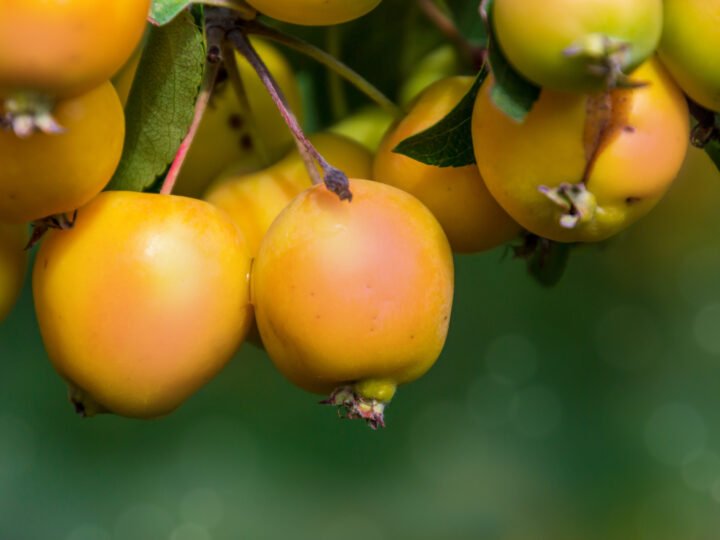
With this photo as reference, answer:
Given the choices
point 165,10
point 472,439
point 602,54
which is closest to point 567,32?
point 602,54

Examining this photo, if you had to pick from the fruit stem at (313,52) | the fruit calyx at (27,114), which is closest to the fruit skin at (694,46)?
the fruit stem at (313,52)

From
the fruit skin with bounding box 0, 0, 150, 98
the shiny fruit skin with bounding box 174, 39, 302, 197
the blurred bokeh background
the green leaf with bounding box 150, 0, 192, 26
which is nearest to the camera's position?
the fruit skin with bounding box 0, 0, 150, 98

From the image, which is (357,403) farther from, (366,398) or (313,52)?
(313,52)

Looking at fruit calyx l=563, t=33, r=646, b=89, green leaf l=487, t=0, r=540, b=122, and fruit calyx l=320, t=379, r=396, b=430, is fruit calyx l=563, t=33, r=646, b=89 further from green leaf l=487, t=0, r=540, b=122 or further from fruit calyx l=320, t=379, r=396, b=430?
fruit calyx l=320, t=379, r=396, b=430

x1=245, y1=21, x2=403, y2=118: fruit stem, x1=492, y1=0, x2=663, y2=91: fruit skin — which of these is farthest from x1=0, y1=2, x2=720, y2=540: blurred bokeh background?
x1=492, y1=0, x2=663, y2=91: fruit skin

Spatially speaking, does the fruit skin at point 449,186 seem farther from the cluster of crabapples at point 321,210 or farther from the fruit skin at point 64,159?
the fruit skin at point 64,159

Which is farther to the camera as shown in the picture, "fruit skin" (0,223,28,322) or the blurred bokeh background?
the blurred bokeh background

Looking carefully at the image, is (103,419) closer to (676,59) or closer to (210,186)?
(210,186)
